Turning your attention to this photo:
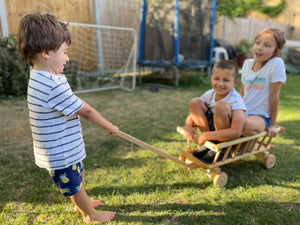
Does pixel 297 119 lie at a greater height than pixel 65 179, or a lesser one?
lesser

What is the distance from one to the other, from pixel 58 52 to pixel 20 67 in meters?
4.12

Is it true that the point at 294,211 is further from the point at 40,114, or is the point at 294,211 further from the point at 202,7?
the point at 202,7

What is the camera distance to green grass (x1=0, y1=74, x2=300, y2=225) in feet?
5.85

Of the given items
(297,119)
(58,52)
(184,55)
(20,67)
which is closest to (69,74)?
(20,67)

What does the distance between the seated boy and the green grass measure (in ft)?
1.46

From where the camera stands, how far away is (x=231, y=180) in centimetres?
228

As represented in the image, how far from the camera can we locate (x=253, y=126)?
2188mm

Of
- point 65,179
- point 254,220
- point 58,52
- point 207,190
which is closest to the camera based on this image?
point 58,52

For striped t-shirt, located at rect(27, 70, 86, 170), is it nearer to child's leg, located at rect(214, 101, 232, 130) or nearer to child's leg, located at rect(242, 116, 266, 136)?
child's leg, located at rect(214, 101, 232, 130)

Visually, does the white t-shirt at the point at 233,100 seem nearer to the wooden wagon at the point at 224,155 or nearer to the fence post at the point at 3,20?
the wooden wagon at the point at 224,155

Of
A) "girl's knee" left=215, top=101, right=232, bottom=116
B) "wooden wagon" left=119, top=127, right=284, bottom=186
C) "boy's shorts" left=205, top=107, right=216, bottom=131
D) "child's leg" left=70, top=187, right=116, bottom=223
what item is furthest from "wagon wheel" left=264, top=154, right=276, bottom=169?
"child's leg" left=70, top=187, right=116, bottom=223

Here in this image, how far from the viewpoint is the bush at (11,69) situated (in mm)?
4789

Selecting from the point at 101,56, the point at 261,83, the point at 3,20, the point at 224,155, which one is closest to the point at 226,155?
the point at 224,155

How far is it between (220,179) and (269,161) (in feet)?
2.41
